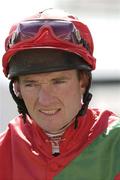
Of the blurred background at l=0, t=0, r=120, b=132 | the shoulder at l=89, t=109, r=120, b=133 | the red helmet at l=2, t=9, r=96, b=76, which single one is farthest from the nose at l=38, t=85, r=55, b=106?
the blurred background at l=0, t=0, r=120, b=132

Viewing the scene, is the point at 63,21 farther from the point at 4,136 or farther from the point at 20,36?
the point at 4,136

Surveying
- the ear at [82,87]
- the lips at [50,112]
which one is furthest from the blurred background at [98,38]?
the lips at [50,112]

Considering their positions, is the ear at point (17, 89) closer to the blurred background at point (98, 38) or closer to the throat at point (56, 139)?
the throat at point (56, 139)

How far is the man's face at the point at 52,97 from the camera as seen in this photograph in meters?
5.34

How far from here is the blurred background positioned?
8.55 meters

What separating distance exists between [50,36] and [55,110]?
44cm

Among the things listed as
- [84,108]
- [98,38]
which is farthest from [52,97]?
[98,38]

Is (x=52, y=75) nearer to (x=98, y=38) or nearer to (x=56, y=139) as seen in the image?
(x=56, y=139)

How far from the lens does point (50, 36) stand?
17.7 feet

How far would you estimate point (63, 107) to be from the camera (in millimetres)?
5395

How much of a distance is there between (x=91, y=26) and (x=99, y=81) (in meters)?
0.54

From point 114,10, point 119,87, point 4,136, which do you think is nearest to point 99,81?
point 119,87

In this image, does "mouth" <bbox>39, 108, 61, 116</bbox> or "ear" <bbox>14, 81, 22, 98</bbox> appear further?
"ear" <bbox>14, 81, 22, 98</bbox>

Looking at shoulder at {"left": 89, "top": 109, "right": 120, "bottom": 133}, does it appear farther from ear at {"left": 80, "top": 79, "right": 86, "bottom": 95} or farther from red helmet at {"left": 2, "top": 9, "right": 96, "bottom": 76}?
red helmet at {"left": 2, "top": 9, "right": 96, "bottom": 76}
